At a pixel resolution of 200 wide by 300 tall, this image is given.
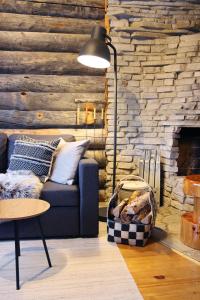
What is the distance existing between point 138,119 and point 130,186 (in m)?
1.01

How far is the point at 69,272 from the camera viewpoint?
2.03m

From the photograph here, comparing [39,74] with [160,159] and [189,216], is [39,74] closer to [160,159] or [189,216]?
[160,159]

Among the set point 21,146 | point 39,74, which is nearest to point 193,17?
point 39,74

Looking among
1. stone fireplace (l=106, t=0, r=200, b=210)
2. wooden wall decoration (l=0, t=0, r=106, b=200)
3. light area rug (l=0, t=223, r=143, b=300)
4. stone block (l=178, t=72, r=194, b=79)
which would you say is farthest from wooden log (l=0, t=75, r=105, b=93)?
light area rug (l=0, t=223, r=143, b=300)

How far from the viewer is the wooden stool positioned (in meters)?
2.39

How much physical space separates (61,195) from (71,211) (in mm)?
169

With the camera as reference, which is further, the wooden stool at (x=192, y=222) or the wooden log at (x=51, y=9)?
the wooden log at (x=51, y=9)

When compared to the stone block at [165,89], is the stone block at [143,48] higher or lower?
higher

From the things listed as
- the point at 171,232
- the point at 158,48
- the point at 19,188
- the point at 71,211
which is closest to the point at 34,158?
the point at 19,188

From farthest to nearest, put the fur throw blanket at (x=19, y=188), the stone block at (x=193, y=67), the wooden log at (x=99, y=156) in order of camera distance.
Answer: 1. the wooden log at (x=99, y=156)
2. the stone block at (x=193, y=67)
3. the fur throw blanket at (x=19, y=188)

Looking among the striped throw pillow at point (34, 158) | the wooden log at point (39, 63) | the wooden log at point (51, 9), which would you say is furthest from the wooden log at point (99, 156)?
the wooden log at point (51, 9)

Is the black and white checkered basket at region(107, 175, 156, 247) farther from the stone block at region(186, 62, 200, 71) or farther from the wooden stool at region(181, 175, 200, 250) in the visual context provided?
the stone block at region(186, 62, 200, 71)

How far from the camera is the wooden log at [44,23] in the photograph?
3311 millimetres

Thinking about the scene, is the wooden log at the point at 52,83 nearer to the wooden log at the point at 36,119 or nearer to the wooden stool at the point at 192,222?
the wooden log at the point at 36,119
